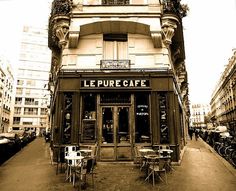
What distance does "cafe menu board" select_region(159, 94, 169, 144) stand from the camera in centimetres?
1029

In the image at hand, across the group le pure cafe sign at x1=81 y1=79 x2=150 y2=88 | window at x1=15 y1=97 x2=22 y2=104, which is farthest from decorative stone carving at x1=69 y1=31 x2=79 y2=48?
window at x1=15 y1=97 x2=22 y2=104

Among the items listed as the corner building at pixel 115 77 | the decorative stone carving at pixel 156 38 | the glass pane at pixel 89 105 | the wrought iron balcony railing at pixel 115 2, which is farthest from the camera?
the wrought iron balcony railing at pixel 115 2

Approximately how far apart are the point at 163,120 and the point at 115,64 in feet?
11.4

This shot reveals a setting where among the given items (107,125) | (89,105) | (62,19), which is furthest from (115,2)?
(107,125)

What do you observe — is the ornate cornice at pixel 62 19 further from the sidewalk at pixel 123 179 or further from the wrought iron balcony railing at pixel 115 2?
the sidewalk at pixel 123 179

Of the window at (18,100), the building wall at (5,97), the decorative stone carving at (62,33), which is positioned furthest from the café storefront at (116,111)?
the window at (18,100)

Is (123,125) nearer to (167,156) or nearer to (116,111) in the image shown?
(116,111)

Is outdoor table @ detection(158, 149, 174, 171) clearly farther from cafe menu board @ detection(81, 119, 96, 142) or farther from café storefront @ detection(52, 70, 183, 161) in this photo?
cafe menu board @ detection(81, 119, 96, 142)

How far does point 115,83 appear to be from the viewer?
10695mm

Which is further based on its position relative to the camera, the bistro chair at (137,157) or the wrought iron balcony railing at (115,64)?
the wrought iron balcony railing at (115,64)

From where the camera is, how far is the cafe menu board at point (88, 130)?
10507 millimetres

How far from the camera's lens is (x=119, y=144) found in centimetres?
1042

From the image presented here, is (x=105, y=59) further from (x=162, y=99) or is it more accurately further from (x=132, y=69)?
(x=162, y=99)

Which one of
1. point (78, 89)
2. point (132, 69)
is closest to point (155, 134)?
point (132, 69)
